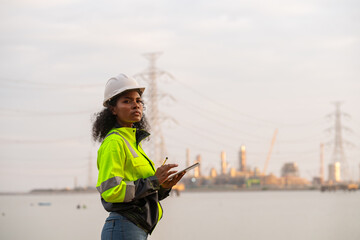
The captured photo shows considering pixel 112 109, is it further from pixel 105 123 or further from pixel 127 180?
pixel 127 180

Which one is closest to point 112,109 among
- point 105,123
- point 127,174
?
point 105,123

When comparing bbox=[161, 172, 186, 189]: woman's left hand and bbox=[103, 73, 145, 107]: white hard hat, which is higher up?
bbox=[103, 73, 145, 107]: white hard hat

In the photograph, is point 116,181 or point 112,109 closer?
point 116,181

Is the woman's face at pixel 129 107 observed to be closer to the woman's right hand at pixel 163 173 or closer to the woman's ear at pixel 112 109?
the woman's ear at pixel 112 109

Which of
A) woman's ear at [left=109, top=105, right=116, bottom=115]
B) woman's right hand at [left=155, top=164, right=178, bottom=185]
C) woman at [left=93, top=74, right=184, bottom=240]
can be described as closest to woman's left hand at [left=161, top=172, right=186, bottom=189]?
woman at [left=93, top=74, right=184, bottom=240]

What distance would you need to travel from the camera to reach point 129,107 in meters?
3.24

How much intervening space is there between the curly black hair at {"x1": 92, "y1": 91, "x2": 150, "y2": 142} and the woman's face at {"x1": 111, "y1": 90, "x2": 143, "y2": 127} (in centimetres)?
5

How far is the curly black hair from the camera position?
11.1ft

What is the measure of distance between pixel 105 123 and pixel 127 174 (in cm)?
42

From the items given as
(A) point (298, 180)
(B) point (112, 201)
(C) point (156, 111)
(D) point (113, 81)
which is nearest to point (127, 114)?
(D) point (113, 81)

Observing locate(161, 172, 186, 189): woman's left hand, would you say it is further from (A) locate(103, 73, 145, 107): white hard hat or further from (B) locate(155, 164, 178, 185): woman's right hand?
(A) locate(103, 73, 145, 107): white hard hat

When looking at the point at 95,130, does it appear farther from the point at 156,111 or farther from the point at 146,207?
the point at 156,111

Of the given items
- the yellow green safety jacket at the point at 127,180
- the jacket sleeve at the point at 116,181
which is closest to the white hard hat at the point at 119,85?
the yellow green safety jacket at the point at 127,180

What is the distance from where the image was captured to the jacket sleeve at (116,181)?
2.97 metres
